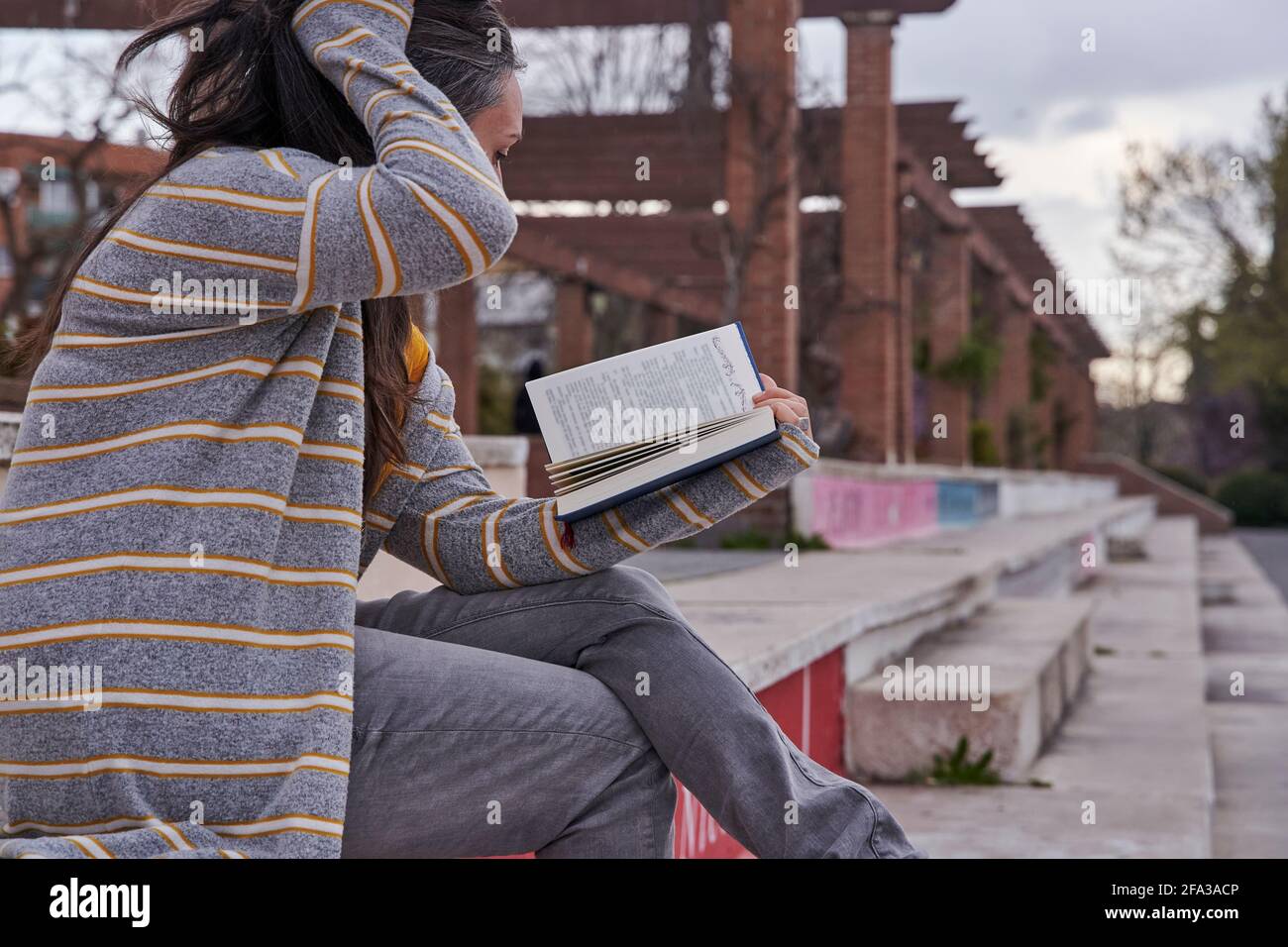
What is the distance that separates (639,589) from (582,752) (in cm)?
24

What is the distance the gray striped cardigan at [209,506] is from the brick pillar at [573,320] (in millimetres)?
14502

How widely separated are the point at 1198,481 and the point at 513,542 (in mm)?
39708

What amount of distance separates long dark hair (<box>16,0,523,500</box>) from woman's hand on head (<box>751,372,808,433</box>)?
0.44m

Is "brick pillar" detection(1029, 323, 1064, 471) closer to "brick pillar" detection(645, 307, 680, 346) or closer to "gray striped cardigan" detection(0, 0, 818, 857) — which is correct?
"brick pillar" detection(645, 307, 680, 346)

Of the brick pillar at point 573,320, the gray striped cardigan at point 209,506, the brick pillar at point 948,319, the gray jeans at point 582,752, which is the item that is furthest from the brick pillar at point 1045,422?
the gray striped cardigan at point 209,506

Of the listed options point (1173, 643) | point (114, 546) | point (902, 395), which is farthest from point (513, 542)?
point (902, 395)

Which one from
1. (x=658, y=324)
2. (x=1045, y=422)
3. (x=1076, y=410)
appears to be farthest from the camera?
(x=1076, y=410)

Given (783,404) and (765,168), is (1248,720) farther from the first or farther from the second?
(783,404)

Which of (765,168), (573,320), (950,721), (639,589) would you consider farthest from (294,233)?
(573,320)

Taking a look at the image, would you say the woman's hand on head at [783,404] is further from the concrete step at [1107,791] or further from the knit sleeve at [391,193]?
Result: the concrete step at [1107,791]

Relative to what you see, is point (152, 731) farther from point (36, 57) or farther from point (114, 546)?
point (36, 57)

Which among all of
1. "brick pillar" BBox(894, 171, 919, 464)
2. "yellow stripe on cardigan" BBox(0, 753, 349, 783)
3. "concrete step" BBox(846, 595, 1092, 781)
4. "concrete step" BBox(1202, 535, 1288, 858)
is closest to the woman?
"yellow stripe on cardigan" BBox(0, 753, 349, 783)

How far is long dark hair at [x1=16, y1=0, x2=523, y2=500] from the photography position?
1.48m

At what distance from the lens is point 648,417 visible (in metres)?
1.66
